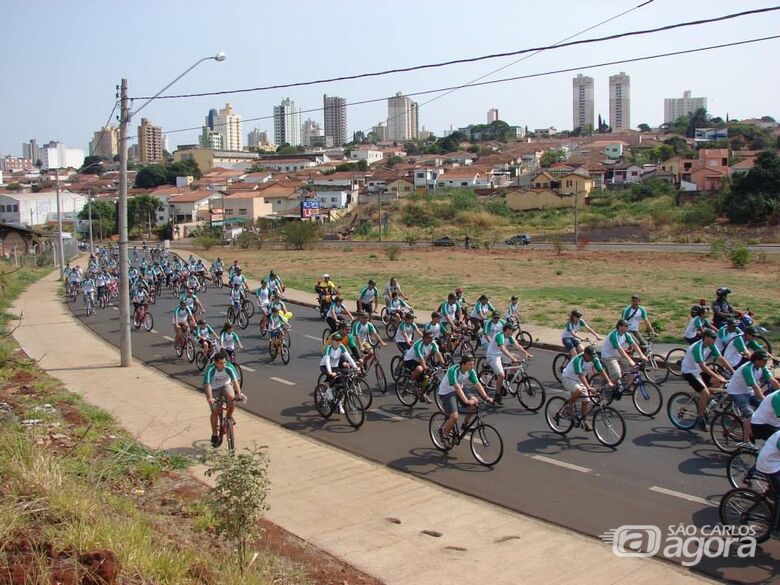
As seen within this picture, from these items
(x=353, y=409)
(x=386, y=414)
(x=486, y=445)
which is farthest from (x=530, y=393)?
(x=486, y=445)

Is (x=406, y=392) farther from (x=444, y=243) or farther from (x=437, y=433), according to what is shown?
(x=444, y=243)

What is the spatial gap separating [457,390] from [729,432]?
432 cm

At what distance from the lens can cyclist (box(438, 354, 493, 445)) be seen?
39.5 ft

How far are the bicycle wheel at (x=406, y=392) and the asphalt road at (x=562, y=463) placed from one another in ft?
0.71

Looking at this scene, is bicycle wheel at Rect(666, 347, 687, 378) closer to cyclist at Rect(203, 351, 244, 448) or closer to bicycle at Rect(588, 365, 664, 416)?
bicycle at Rect(588, 365, 664, 416)

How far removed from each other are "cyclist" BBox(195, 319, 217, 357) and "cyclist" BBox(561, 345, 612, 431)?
9.13m

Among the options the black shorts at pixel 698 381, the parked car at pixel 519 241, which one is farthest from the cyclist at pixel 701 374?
the parked car at pixel 519 241

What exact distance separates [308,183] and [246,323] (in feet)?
344

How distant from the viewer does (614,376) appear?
14.6 metres

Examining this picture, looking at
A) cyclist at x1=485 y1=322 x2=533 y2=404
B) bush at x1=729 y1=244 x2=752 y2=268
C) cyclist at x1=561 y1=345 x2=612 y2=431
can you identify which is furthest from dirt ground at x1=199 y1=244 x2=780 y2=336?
cyclist at x1=561 y1=345 x2=612 y2=431

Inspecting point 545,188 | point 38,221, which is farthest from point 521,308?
point 38,221

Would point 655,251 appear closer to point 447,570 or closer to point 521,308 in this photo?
point 521,308

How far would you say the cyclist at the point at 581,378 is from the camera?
43.0ft

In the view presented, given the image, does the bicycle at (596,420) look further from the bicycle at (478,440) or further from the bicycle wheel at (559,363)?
the bicycle wheel at (559,363)
